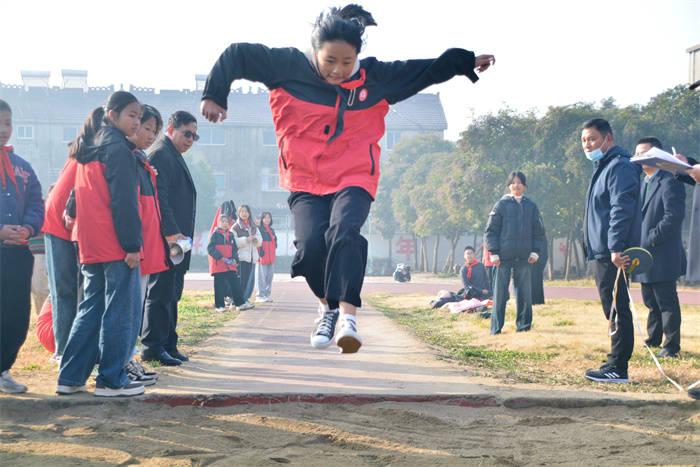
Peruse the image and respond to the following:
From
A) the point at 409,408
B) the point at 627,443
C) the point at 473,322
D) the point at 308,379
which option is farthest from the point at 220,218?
the point at 627,443

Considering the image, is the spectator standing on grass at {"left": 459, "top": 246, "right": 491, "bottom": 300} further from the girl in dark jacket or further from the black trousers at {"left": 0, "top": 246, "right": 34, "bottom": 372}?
the black trousers at {"left": 0, "top": 246, "right": 34, "bottom": 372}

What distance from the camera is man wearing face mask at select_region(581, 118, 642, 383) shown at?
517 centimetres

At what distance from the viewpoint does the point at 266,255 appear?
13336 millimetres

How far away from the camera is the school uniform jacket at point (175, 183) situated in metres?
5.61

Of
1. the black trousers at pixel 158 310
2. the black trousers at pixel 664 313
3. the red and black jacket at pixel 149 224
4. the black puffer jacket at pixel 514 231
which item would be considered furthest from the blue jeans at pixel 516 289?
the red and black jacket at pixel 149 224

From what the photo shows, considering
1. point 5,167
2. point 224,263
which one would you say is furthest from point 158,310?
point 224,263

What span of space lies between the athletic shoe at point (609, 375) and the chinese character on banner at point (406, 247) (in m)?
38.8

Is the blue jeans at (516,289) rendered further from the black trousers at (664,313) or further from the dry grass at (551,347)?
the black trousers at (664,313)

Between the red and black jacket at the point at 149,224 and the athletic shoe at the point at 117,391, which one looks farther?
the red and black jacket at the point at 149,224

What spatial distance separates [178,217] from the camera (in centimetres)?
573

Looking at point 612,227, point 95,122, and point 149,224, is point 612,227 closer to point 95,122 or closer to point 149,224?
point 149,224

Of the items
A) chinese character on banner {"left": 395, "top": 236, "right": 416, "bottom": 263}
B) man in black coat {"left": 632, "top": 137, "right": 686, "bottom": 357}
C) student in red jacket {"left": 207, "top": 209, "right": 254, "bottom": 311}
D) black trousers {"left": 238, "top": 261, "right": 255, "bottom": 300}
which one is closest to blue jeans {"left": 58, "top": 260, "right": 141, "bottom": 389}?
man in black coat {"left": 632, "top": 137, "right": 686, "bottom": 357}

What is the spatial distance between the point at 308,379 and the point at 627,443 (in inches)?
99.2

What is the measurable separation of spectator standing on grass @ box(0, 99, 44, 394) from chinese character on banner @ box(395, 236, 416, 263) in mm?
39912
